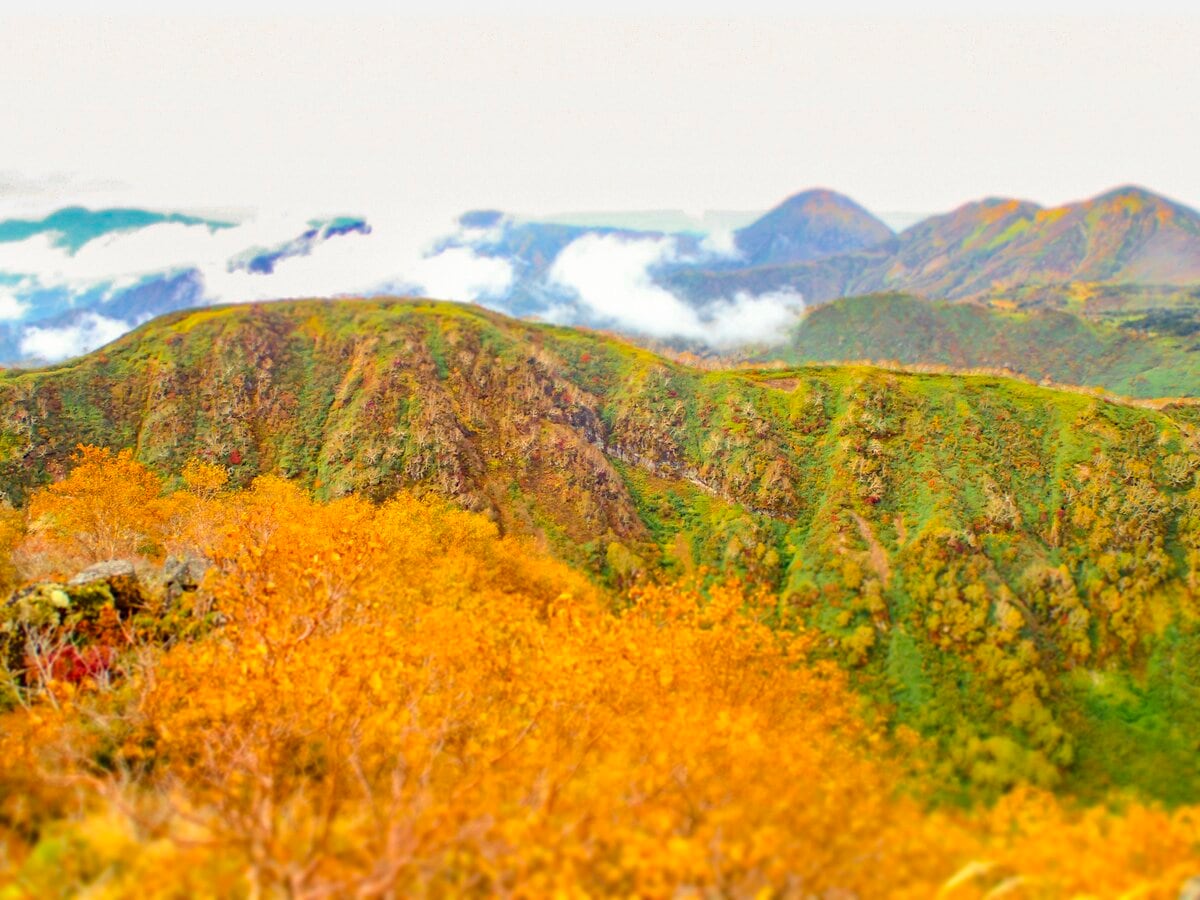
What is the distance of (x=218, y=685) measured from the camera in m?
29.2

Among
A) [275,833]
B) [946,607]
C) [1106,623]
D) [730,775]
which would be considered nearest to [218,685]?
[275,833]

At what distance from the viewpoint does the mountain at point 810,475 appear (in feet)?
359

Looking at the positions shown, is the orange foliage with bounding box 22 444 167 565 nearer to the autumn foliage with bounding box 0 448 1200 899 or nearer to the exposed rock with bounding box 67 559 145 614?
the exposed rock with bounding box 67 559 145 614

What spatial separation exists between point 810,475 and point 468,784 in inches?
5835

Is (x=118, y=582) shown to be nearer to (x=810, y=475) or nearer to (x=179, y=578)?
(x=179, y=578)

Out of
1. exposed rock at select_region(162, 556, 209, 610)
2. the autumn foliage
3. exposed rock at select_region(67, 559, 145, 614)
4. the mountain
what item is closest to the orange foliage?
exposed rock at select_region(162, 556, 209, 610)

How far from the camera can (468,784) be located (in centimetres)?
2183

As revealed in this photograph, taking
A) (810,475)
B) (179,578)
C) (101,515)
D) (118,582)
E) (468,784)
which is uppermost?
(468,784)

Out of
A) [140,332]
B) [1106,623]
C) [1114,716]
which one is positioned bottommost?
[1114,716]

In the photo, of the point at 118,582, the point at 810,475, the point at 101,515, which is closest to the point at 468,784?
the point at 118,582

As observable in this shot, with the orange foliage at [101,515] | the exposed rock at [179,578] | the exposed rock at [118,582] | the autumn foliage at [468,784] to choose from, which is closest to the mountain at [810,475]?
the orange foliage at [101,515]

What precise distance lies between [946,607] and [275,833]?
12808cm

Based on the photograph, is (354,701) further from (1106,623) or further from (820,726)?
(1106,623)

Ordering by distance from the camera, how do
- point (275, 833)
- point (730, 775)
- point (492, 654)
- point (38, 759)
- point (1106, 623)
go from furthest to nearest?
point (1106, 623)
point (492, 654)
point (730, 775)
point (38, 759)
point (275, 833)
